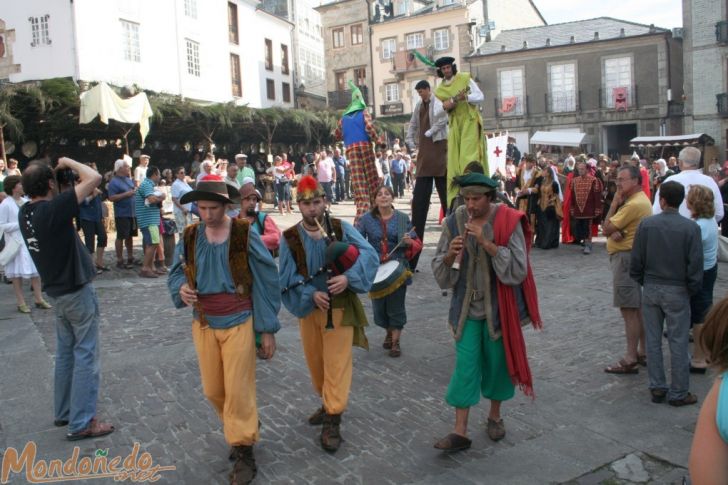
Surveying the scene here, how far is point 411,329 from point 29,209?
4.13m

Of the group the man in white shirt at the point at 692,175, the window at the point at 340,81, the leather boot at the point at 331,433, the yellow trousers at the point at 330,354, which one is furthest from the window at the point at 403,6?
the leather boot at the point at 331,433

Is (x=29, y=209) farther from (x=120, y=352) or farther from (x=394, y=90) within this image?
(x=394, y=90)

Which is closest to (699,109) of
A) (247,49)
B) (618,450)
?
(247,49)

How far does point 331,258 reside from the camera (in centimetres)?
455

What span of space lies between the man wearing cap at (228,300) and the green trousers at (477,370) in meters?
1.27

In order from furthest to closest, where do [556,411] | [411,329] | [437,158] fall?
[437,158] < [411,329] < [556,411]

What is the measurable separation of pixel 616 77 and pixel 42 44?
30.0 metres

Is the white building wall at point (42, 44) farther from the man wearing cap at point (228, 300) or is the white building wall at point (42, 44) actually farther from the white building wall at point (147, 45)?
the man wearing cap at point (228, 300)

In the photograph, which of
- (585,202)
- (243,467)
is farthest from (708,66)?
(243,467)

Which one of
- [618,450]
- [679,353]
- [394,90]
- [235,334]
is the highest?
[394,90]

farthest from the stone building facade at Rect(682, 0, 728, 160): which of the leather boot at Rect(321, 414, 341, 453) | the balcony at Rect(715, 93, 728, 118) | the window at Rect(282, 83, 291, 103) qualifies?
the leather boot at Rect(321, 414, 341, 453)

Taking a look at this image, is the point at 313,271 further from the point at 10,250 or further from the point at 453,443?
the point at 10,250

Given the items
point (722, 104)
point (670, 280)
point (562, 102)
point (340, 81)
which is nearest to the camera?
point (670, 280)

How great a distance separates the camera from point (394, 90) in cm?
4769
